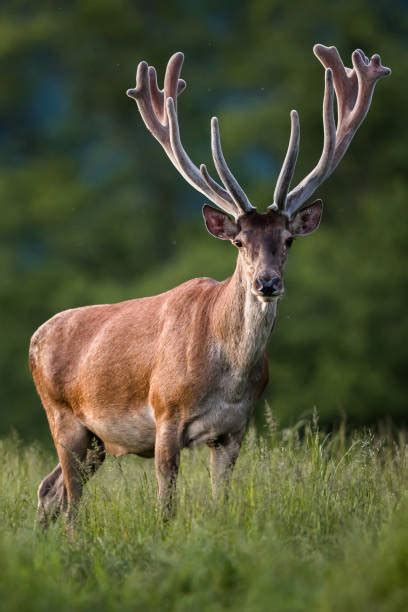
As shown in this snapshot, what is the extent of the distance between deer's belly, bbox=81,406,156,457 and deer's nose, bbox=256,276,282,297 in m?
1.00

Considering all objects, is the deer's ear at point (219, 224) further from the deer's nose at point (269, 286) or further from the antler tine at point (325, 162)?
the deer's nose at point (269, 286)

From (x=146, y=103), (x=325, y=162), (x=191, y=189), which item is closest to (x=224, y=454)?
(x=325, y=162)

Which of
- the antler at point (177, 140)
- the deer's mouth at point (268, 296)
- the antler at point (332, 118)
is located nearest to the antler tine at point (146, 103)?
the antler at point (177, 140)

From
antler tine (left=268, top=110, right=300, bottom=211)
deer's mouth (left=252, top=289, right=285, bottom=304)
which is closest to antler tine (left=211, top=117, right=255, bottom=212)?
antler tine (left=268, top=110, right=300, bottom=211)

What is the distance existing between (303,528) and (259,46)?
103 ft

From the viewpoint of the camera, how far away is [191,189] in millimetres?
31828

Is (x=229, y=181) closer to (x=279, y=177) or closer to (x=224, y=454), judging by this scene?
(x=279, y=177)

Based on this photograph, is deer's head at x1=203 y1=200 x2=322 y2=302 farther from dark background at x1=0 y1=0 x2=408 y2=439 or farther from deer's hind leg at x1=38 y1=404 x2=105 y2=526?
dark background at x1=0 y1=0 x2=408 y2=439

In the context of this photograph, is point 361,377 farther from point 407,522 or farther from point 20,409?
point 407,522

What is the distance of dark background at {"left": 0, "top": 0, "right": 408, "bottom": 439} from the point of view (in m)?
26.4

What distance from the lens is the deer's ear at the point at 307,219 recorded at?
6691mm

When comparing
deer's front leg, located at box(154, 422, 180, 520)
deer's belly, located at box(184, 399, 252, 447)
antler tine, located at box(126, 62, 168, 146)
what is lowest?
deer's front leg, located at box(154, 422, 180, 520)

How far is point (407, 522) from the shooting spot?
16.4 ft

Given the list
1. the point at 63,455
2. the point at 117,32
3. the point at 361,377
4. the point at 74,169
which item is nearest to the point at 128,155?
the point at 74,169
